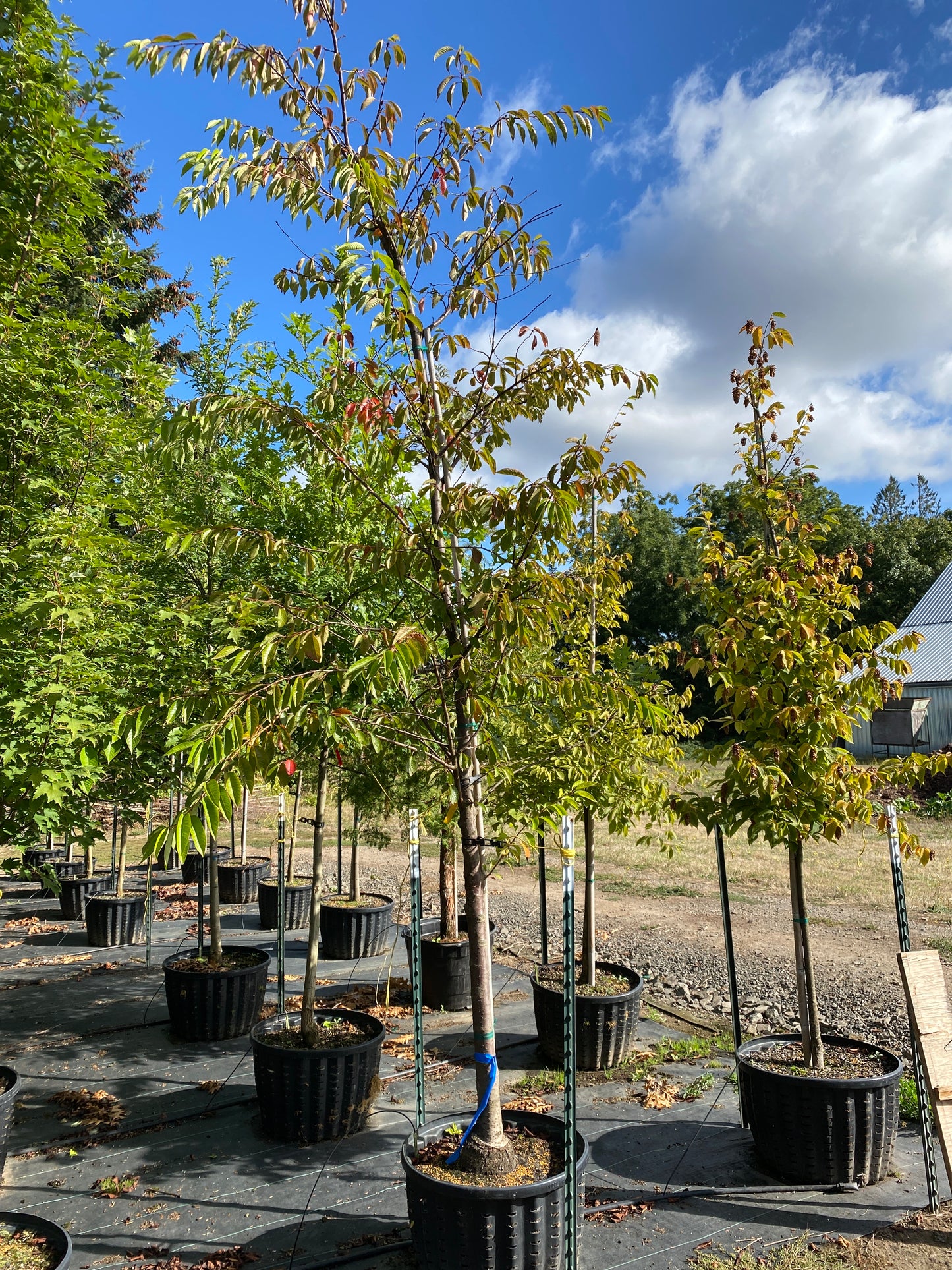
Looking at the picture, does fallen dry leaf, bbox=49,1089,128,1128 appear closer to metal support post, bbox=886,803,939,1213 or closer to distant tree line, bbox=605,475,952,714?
metal support post, bbox=886,803,939,1213

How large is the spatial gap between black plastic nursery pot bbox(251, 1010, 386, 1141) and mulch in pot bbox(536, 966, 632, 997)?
164 cm

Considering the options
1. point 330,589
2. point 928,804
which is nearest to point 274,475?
point 330,589

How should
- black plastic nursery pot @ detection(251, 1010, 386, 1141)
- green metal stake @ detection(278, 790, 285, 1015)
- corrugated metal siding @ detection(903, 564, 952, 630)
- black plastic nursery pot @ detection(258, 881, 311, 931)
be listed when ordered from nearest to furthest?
black plastic nursery pot @ detection(251, 1010, 386, 1141), green metal stake @ detection(278, 790, 285, 1015), black plastic nursery pot @ detection(258, 881, 311, 931), corrugated metal siding @ detection(903, 564, 952, 630)

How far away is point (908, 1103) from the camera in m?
4.91

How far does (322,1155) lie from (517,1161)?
167cm

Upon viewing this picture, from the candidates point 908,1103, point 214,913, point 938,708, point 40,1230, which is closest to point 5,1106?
point 40,1230

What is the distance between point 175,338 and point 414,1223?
23550 millimetres

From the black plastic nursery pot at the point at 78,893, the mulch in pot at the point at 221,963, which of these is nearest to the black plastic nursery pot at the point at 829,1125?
the mulch in pot at the point at 221,963

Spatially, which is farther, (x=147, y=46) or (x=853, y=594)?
(x=853, y=594)

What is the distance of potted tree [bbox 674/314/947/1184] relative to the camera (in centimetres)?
400

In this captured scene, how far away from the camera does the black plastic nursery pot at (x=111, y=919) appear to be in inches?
364

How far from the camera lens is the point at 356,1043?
481 centimetres

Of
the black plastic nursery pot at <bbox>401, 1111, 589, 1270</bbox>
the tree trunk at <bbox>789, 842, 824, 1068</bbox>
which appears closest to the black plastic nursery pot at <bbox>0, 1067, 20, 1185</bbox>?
the black plastic nursery pot at <bbox>401, 1111, 589, 1270</bbox>

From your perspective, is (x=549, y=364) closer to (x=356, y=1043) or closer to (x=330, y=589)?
(x=330, y=589)
